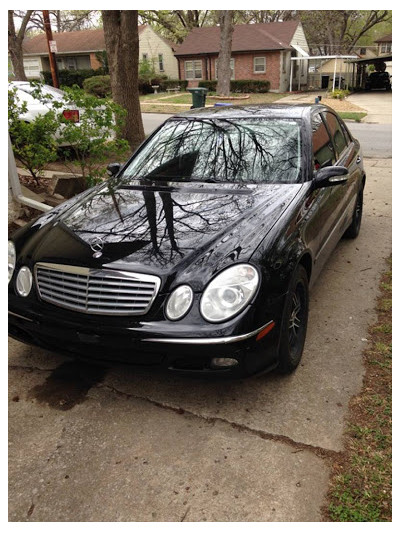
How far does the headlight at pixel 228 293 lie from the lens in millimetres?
2453

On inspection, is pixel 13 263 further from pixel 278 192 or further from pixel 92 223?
pixel 278 192

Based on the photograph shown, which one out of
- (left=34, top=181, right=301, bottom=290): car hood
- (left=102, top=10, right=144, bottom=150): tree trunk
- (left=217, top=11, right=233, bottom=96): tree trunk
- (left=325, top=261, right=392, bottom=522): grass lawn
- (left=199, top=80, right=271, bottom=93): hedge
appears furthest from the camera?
(left=199, top=80, right=271, bottom=93): hedge

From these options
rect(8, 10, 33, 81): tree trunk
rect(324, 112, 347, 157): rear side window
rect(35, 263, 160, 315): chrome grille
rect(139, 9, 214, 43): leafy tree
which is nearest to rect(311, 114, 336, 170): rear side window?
rect(324, 112, 347, 157): rear side window

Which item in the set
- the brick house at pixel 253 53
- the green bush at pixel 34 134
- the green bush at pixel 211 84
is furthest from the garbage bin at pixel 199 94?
the brick house at pixel 253 53

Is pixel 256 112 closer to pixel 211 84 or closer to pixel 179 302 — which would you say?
pixel 179 302

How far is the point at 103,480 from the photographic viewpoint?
2.30m

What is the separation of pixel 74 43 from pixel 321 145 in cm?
4478

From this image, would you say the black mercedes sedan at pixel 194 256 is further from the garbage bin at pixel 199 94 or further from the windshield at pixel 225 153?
the garbage bin at pixel 199 94

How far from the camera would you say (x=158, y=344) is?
245cm

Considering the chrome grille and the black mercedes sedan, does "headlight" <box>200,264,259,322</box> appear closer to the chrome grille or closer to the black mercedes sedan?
the black mercedes sedan

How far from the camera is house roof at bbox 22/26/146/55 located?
41.2m

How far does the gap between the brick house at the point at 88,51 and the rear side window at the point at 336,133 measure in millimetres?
39072

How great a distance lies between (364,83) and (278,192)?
3848cm

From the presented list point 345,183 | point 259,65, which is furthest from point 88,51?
point 345,183
